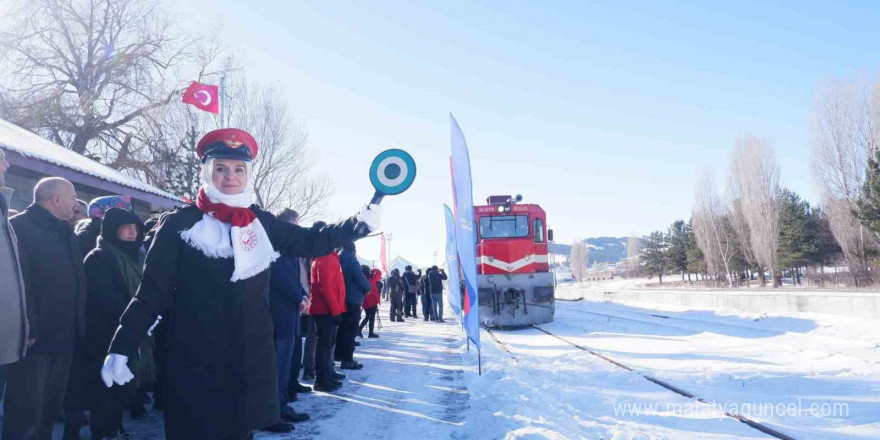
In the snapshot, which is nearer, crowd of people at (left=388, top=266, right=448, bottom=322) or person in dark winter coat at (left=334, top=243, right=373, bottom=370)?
person in dark winter coat at (left=334, top=243, right=373, bottom=370)

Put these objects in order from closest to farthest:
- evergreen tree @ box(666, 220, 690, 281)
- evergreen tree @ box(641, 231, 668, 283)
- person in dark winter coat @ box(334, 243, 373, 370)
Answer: person in dark winter coat @ box(334, 243, 373, 370) → evergreen tree @ box(666, 220, 690, 281) → evergreen tree @ box(641, 231, 668, 283)

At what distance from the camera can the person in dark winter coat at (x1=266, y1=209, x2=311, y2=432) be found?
5.18 metres

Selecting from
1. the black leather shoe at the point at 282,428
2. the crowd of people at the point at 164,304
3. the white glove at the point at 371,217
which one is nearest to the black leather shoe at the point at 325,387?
the crowd of people at the point at 164,304

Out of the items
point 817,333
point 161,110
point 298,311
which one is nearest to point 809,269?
point 817,333

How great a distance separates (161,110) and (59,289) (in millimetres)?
22078

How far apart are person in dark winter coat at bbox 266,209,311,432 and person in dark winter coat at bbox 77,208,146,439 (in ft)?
3.88

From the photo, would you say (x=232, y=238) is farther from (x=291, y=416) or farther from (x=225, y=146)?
(x=291, y=416)

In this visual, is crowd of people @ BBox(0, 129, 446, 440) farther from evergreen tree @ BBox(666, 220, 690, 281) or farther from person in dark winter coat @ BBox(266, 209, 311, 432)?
evergreen tree @ BBox(666, 220, 690, 281)

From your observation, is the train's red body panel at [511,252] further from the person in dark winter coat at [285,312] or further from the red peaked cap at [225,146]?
the red peaked cap at [225,146]

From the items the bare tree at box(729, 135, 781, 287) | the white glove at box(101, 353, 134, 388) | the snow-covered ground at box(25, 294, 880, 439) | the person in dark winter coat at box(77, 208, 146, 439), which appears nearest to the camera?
the white glove at box(101, 353, 134, 388)

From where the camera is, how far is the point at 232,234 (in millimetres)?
2619

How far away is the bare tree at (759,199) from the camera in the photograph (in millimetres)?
43062

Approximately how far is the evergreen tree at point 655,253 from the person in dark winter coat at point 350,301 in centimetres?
7348

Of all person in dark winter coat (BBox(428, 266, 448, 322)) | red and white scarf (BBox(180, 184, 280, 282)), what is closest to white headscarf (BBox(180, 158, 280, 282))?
red and white scarf (BBox(180, 184, 280, 282))
